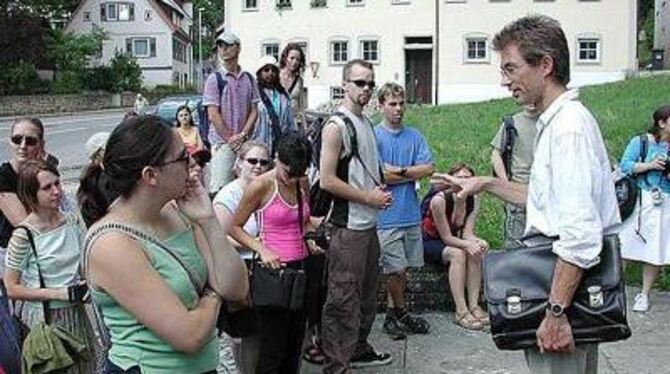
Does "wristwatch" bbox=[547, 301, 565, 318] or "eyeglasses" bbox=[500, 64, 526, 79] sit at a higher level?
"eyeglasses" bbox=[500, 64, 526, 79]

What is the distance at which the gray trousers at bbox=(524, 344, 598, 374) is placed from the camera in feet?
12.1

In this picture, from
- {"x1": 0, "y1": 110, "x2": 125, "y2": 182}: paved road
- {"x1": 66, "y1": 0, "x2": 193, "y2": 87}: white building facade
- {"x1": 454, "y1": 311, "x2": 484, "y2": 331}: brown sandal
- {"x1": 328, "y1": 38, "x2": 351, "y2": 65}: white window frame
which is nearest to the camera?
{"x1": 454, "y1": 311, "x2": 484, "y2": 331}: brown sandal

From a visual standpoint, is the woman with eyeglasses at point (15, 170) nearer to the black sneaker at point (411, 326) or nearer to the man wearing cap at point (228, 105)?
the man wearing cap at point (228, 105)

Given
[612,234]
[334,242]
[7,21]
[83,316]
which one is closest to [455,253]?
[334,242]

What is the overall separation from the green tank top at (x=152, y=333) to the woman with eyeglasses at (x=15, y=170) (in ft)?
8.44

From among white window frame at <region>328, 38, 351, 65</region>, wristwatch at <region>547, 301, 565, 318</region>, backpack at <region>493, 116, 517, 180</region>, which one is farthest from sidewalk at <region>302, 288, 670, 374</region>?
white window frame at <region>328, 38, 351, 65</region>

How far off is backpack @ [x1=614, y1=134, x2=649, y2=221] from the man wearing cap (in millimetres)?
3201

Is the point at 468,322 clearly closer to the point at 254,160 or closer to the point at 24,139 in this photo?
the point at 254,160

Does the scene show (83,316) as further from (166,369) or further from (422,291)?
(422,291)

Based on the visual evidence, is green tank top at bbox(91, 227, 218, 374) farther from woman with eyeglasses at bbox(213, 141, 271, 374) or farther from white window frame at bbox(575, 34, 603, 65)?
white window frame at bbox(575, 34, 603, 65)

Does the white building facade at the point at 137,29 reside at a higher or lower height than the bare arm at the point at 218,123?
higher

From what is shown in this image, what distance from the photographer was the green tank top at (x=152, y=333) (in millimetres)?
3113

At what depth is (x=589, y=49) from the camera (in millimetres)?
48125

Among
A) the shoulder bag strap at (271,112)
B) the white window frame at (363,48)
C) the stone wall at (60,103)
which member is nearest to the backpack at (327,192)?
the shoulder bag strap at (271,112)
